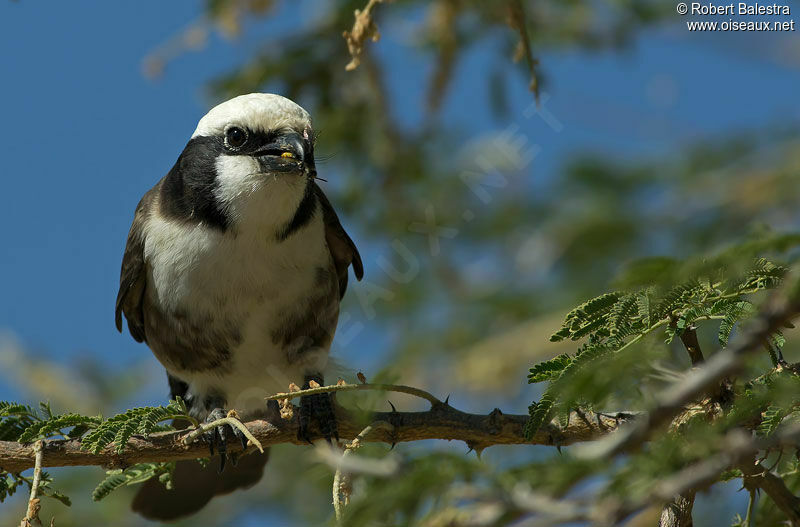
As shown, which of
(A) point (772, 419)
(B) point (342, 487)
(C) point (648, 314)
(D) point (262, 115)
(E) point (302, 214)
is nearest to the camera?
(A) point (772, 419)

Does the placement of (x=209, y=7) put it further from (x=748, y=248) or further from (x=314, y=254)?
(x=748, y=248)

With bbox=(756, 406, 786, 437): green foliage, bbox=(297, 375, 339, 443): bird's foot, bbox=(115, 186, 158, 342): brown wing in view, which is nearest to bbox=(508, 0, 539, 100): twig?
bbox=(297, 375, 339, 443): bird's foot

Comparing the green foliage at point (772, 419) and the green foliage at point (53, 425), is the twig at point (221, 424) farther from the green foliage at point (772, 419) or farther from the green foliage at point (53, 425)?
the green foliage at point (772, 419)

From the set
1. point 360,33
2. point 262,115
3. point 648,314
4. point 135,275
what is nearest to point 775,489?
point 648,314

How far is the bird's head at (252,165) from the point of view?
4.27m

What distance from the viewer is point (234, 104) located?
179 inches

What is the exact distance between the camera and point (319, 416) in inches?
168

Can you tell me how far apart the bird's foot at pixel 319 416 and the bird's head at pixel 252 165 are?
838 mm

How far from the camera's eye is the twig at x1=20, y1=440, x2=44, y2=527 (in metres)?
2.77

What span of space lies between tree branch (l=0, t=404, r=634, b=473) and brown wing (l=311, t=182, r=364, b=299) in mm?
1620

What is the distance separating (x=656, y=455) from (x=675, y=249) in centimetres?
383

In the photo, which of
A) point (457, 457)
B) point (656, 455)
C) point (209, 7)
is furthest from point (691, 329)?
point (209, 7)

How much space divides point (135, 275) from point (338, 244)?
1.07m

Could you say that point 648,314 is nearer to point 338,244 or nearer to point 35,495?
point 35,495
